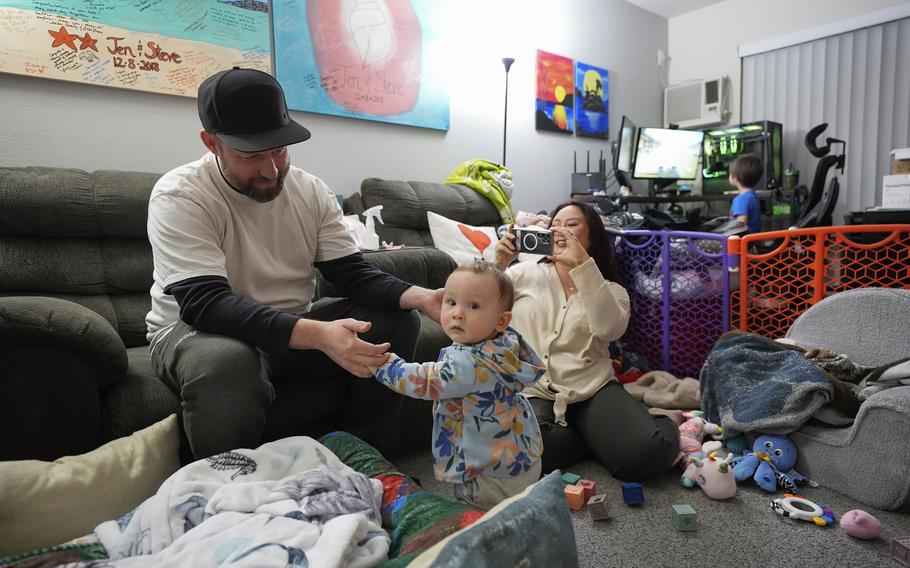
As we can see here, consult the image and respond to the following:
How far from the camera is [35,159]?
2.05 m

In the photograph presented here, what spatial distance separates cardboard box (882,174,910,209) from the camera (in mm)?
2406

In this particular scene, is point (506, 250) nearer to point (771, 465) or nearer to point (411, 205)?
point (771, 465)

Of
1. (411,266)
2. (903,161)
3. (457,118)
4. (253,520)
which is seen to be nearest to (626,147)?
(457,118)

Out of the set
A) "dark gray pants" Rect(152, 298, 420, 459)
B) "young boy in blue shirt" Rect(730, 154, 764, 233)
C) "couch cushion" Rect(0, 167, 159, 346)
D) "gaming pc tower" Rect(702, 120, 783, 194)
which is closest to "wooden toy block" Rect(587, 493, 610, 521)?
"dark gray pants" Rect(152, 298, 420, 459)

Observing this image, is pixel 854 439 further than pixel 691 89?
No

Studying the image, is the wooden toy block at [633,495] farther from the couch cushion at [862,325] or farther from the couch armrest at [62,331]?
the couch armrest at [62,331]

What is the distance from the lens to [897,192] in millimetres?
2438

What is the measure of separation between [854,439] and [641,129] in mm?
3020

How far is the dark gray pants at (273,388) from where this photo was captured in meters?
1.16

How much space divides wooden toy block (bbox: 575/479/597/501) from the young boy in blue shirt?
261 cm

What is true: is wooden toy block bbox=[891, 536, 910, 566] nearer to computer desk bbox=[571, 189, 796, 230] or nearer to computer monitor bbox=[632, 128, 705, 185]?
computer desk bbox=[571, 189, 796, 230]

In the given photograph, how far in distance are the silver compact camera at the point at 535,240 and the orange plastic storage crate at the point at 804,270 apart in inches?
37.8

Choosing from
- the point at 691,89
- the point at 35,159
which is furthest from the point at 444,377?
the point at 691,89

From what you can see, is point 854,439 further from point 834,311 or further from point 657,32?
point 657,32
